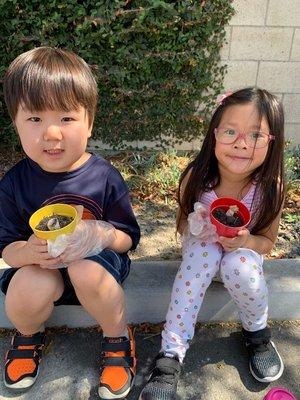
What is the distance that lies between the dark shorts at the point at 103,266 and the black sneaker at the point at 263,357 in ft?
2.11

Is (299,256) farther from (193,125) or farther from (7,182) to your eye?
(7,182)

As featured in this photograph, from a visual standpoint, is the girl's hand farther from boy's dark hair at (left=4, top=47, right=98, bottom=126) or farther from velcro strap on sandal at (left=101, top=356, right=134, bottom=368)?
boy's dark hair at (left=4, top=47, right=98, bottom=126)

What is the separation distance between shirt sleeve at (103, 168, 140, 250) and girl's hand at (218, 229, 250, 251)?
0.42 meters

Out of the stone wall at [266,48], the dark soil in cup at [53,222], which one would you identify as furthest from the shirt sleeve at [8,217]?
the stone wall at [266,48]

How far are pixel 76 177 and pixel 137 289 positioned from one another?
64cm

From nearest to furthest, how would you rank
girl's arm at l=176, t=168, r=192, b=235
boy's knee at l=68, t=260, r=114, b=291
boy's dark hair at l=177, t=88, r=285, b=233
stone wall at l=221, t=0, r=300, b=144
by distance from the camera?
boy's knee at l=68, t=260, r=114, b=291
boy's dark hair at l=177, t=88, r=285, b=233
girl's arm at l=176, t=168, r=192, b=235
stone wall at l=221, t=0, r=300, b=144

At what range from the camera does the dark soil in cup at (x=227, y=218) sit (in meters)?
1.77

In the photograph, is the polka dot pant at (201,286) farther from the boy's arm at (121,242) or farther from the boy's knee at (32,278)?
the boy's knee at (32,278)

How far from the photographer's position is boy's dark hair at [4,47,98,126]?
1.71 metres

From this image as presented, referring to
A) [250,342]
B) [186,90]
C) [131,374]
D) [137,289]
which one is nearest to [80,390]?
[131,374]

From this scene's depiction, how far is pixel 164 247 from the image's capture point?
2.68 m

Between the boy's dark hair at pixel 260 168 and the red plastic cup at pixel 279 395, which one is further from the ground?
the boy's dark hair at pixel 260 168

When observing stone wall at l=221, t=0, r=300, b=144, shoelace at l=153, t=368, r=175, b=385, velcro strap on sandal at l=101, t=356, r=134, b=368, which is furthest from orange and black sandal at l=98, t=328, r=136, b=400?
stone wall at l=221, t=0, r=300, b=144

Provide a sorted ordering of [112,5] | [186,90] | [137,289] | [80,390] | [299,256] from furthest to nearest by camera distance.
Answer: [186,90] < [112,5] < [299,256] < [137,289] < [80,390]
